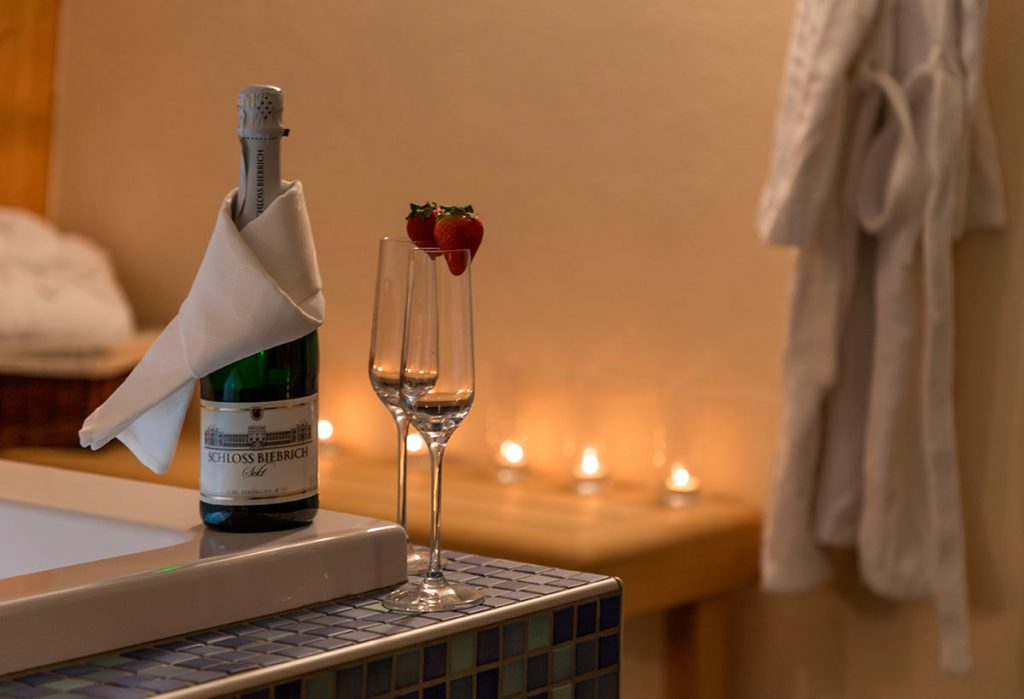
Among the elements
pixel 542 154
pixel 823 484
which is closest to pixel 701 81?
pixel 542 154

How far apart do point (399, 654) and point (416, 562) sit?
0.65 feet

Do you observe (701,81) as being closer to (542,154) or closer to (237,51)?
(542,154)

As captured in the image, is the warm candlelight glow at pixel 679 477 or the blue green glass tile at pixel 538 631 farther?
the warm candlelight glow at pixel 679 477

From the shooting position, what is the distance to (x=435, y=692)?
775 millimetres

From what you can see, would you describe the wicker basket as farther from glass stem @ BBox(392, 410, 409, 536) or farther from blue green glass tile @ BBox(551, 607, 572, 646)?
blue green glass tile @ BBox(551, 607, 572, 646)

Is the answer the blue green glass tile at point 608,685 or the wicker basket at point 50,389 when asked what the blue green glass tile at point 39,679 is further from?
the wicker basket at point 50,389

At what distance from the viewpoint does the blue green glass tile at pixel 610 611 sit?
34.9 inches

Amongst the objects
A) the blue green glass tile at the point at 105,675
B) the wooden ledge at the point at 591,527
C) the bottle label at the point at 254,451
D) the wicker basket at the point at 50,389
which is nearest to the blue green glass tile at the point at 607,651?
the bottle label at the point at 254,451

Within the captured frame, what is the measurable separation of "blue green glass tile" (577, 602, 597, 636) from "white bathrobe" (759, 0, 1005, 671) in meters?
1.17

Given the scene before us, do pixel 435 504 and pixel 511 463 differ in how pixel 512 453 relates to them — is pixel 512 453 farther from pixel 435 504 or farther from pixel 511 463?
pixel 435 504

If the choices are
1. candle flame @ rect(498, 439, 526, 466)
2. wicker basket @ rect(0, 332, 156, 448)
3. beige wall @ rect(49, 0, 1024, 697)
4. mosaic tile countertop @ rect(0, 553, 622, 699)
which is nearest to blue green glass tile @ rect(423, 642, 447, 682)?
mosaic tile countertop @ rect(0, 553, 622, 699)

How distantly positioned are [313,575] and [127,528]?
0.45 ft

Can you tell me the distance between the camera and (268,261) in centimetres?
85

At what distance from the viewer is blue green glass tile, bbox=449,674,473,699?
79 centimetres
